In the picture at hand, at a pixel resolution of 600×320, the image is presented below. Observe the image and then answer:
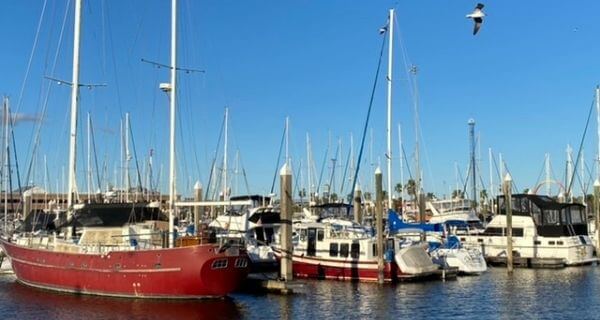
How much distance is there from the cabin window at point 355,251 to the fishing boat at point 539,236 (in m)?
15.2

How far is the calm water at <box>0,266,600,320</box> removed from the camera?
2983 centimetres

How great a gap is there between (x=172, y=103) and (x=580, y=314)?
20753mm

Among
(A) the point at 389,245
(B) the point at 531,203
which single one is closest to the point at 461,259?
(A) the point at 389,245

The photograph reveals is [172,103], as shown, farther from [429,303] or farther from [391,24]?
[391,24]

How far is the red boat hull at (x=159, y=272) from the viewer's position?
103 ft

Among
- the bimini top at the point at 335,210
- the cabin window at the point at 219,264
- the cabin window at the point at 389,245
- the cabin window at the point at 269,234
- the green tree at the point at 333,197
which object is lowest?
the cabin window at the point at 219,264

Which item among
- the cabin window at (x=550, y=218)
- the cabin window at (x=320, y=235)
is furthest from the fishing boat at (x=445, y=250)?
the cabin window at (x=550, y=218)

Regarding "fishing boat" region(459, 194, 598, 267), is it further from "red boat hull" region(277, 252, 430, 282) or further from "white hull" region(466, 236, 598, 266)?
"red boat hull" region(277, 252, 430, 282)

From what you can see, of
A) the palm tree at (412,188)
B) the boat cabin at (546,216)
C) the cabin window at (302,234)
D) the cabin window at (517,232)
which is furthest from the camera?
the palm tree at (412,188)

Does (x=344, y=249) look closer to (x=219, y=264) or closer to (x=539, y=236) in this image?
(x=219, y=264)

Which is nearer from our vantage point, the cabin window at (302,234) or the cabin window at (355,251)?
the cabin window at (355,251)

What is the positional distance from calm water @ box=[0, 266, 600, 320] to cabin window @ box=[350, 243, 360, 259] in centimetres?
199

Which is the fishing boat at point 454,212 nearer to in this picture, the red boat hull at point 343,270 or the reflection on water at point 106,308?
the red boat hull at point 343,270

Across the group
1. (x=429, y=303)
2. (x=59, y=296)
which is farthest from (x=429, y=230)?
(x=59, y=296)
